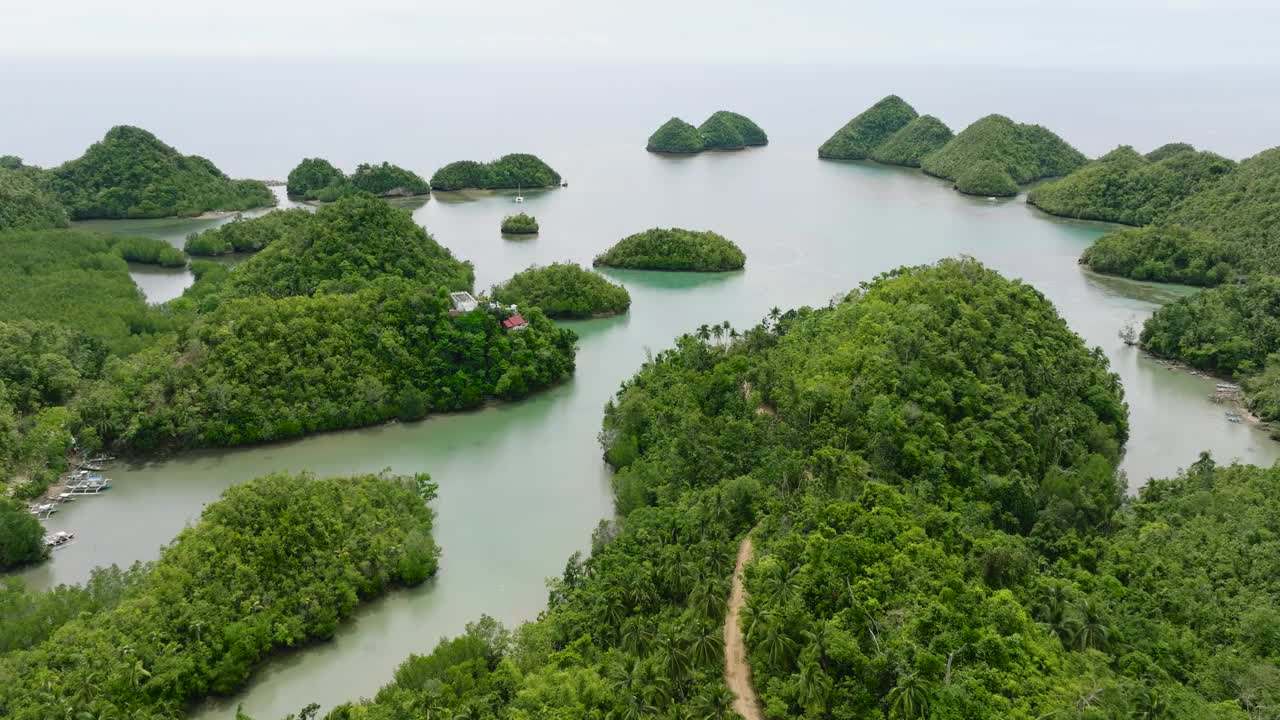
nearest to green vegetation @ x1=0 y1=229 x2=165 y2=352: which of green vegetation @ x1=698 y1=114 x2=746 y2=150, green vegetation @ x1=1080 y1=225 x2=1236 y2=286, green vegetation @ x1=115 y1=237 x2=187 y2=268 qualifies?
green vegetation @ x1=115 y1=237 x2=187 y2=268

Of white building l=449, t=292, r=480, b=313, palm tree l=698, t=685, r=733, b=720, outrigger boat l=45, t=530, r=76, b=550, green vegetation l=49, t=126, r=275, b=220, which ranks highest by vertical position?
green vegetation l=49, t=126, r=275, b=220

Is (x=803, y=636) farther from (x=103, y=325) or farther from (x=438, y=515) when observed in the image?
(x=103, y=325)

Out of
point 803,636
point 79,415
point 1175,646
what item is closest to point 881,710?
point 803,636

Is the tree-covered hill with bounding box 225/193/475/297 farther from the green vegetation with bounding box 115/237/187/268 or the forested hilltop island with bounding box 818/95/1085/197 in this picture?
the forested hilltop island with bounding box 818/95/1085/197

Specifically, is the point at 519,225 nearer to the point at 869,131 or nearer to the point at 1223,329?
the point at 1223,329

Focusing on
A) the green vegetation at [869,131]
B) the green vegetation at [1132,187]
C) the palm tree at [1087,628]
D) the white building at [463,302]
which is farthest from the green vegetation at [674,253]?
the green vegetation at [869,131]

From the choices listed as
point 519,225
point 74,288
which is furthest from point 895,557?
point 519,225
